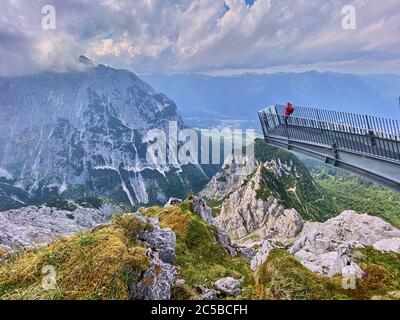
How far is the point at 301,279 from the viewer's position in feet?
47.1

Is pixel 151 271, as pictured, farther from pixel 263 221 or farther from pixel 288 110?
pixel 263 221

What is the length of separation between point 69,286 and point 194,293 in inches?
300

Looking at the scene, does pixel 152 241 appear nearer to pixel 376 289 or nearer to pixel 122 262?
pixel 122 262

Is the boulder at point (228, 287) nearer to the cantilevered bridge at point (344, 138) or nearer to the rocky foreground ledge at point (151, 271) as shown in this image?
the rocky foreground ledge at point (151, 271)

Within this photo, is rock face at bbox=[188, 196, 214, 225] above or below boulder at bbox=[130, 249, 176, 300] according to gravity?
above

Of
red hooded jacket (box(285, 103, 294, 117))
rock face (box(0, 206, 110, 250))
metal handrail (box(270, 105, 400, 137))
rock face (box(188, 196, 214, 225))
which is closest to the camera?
metal handrail (box(270, 105, 400, 137))

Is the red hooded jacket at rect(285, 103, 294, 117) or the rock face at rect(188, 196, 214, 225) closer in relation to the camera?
the red hooded jacket at rect(285, 103, 294, 117)

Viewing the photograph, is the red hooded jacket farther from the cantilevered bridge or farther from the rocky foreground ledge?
the rocky foreground ledge

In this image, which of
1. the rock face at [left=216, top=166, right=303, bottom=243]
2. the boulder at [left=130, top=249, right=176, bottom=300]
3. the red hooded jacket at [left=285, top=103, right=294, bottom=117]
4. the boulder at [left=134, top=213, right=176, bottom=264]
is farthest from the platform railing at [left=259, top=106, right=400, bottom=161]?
the rock face at [left=216, top=166, right=303, bottom=243]

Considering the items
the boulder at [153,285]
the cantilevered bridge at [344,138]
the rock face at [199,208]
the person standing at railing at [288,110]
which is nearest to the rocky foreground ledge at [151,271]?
the boulder at [153,285]

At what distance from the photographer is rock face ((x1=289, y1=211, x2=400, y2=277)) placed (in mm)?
21891

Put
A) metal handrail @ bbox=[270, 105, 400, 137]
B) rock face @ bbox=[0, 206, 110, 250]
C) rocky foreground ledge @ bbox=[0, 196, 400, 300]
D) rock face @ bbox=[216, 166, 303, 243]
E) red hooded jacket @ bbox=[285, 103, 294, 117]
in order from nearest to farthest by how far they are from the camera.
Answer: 1. rocky foreground ledge @ bbox=[0, 196, 400, 300]
2. metal handrail @ bbox=[270, 105, 400, 137]
3. red hooded jacket @ bbox=[285, 103, 294, 117]
4. rock face @ bbox=[0, 206, 110, 250]
5. rock face @ bbox=[216, 166, 303, 243]

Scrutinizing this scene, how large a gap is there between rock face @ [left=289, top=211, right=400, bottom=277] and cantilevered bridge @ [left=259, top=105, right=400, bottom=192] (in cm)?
576

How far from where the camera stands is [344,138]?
2527 cm
